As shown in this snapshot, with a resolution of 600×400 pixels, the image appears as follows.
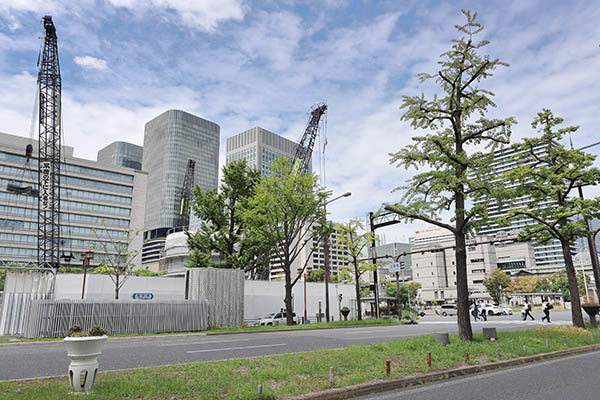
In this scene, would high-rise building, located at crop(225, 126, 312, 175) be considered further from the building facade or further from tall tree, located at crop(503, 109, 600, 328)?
tall tree, located at crop(503, 109, 600, 328)

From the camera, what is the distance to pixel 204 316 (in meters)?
24.5

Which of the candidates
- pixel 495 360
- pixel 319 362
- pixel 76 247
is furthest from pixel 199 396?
pixel 76 247

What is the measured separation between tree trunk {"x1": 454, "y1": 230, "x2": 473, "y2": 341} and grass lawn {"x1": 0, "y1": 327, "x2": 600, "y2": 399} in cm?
55

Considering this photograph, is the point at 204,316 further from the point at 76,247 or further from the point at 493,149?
the point at 76,247

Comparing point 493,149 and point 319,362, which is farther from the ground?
point 493,149

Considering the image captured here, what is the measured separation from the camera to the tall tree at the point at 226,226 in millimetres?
31859

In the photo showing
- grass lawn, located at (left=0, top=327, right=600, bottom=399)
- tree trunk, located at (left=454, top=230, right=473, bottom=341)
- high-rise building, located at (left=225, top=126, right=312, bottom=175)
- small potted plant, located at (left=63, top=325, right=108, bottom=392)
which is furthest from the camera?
high-rise building, located at (left=225, top=126, right=312, bottom=175)

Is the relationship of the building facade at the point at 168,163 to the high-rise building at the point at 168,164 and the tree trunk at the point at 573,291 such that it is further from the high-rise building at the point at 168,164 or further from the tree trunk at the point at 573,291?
the tree trunk at the point at 573,291

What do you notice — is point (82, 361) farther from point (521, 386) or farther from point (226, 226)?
point (226, 226)

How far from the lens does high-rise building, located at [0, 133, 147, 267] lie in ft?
294

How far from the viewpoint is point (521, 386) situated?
328 inches

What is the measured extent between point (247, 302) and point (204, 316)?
15289mm

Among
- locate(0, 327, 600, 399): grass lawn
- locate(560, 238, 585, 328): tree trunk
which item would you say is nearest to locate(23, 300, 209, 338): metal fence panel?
locate(0, 327, 600, 399): grass lawn

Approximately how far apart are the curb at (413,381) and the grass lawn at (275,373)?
0.73 feet
